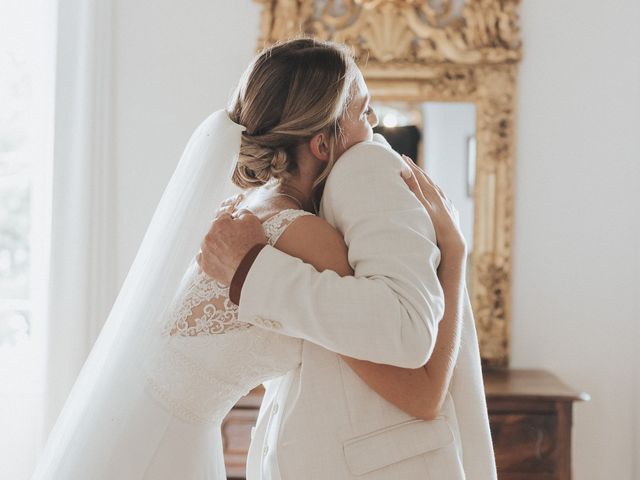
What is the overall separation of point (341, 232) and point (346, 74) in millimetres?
273

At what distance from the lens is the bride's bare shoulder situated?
123 centimetres

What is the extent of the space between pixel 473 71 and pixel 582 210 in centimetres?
65

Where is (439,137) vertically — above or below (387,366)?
above

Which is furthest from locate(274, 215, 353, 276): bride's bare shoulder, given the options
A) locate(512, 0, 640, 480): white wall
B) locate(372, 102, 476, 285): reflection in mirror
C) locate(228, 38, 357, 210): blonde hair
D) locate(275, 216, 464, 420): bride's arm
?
locate(512, 0, 640, 480): white wall

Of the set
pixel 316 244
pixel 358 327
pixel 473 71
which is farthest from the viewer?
pixel 473 71

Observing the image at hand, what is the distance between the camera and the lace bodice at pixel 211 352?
1290 millimetres

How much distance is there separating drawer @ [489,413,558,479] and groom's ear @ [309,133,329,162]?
4.73 feet

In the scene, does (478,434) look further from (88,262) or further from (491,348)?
(88,262)

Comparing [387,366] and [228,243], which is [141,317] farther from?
[387,366]

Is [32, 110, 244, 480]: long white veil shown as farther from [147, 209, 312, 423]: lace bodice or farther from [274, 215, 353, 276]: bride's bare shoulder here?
[274, 215, 353, 276]: bride's bare shoulder

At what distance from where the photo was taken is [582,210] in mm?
2898

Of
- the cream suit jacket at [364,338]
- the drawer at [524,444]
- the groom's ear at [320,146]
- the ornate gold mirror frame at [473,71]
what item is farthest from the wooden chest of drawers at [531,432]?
the groom's ear at [320,146]

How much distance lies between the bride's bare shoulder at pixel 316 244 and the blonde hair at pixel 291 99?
0.14 meters

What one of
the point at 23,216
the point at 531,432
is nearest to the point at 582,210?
the point at 531,432
